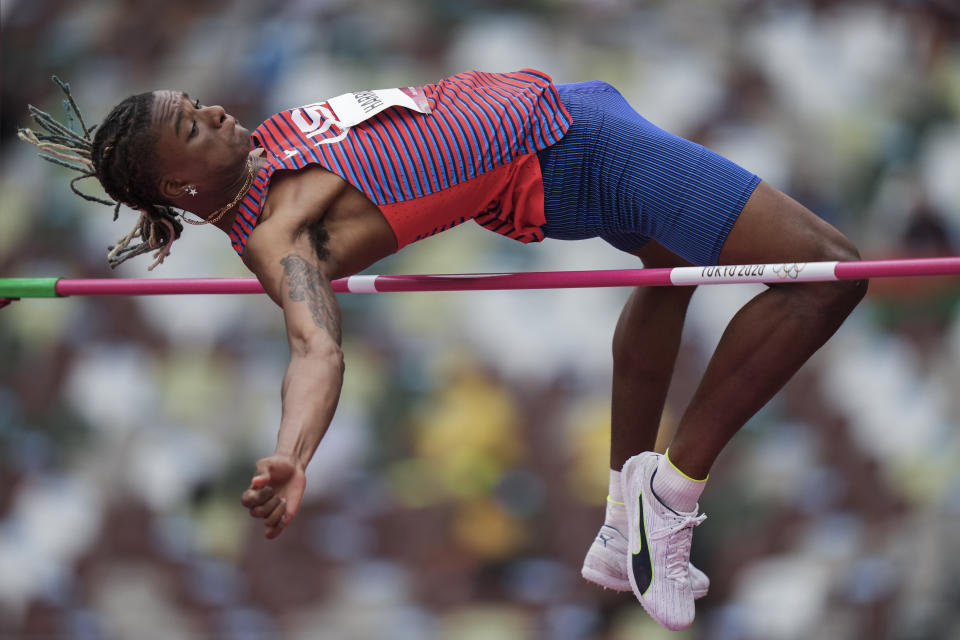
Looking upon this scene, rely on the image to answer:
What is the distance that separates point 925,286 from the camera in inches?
137

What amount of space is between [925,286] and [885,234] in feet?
0.72

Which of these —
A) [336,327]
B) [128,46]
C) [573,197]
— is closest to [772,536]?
[573,197]

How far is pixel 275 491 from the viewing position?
1.41 m

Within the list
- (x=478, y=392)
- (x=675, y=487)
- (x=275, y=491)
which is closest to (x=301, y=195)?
(x=275, y=491)

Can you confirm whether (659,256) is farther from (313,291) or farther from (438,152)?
(313,291)

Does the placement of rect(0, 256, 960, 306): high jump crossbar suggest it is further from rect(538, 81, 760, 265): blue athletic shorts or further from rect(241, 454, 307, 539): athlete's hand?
rect(241, 454, 307, 539): athlete's hand

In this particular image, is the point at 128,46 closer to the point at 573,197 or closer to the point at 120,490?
the point at 120,490

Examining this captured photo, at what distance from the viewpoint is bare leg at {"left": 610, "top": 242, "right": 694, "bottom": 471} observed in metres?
2.17

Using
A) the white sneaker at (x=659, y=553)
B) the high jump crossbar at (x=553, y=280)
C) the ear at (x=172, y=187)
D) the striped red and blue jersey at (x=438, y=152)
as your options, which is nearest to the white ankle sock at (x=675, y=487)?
the white sneaker at (x=659, y=553)

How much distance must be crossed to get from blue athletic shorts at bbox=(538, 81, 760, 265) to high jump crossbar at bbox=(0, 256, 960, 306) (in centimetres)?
8

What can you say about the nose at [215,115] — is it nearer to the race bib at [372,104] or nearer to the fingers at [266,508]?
the race bib at [372,104]

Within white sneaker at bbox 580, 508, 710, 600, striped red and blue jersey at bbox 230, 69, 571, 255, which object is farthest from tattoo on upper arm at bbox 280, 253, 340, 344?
white sneaker at bbox 580, 508, 710, 600

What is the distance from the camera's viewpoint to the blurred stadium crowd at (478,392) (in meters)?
3.39

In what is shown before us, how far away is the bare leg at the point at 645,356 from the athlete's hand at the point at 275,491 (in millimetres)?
911
